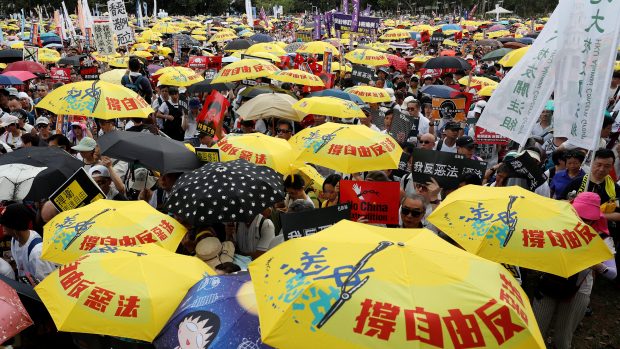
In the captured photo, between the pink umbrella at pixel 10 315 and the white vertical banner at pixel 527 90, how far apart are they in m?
4.53

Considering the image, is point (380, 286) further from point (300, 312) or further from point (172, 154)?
point (172, 154)

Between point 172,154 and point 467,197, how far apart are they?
302 cm

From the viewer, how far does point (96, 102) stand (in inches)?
281

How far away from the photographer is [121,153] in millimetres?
5969

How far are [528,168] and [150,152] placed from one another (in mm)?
3914

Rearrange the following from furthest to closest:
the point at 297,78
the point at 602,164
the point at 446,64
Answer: the point at 446,64, the point at 297,78, the point at 602,164

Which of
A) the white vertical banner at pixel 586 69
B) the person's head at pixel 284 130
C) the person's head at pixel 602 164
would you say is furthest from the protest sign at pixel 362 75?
the white vertical banner at pixel 586 69

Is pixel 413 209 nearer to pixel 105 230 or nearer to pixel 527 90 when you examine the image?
pixel 527 90

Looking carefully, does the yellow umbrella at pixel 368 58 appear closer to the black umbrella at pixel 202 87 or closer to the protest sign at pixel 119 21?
the black umbrella at pixel 202 87

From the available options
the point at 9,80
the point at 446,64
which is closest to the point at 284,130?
the point at 446,64

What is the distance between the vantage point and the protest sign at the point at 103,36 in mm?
11484

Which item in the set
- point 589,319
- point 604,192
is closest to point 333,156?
point 604,192

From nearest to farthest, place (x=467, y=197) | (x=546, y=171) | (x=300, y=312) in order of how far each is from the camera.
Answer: (x=300, y=312), (x=467, y=197), (x=546, y=171)

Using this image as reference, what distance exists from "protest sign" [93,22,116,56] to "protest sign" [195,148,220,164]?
21.4ft
